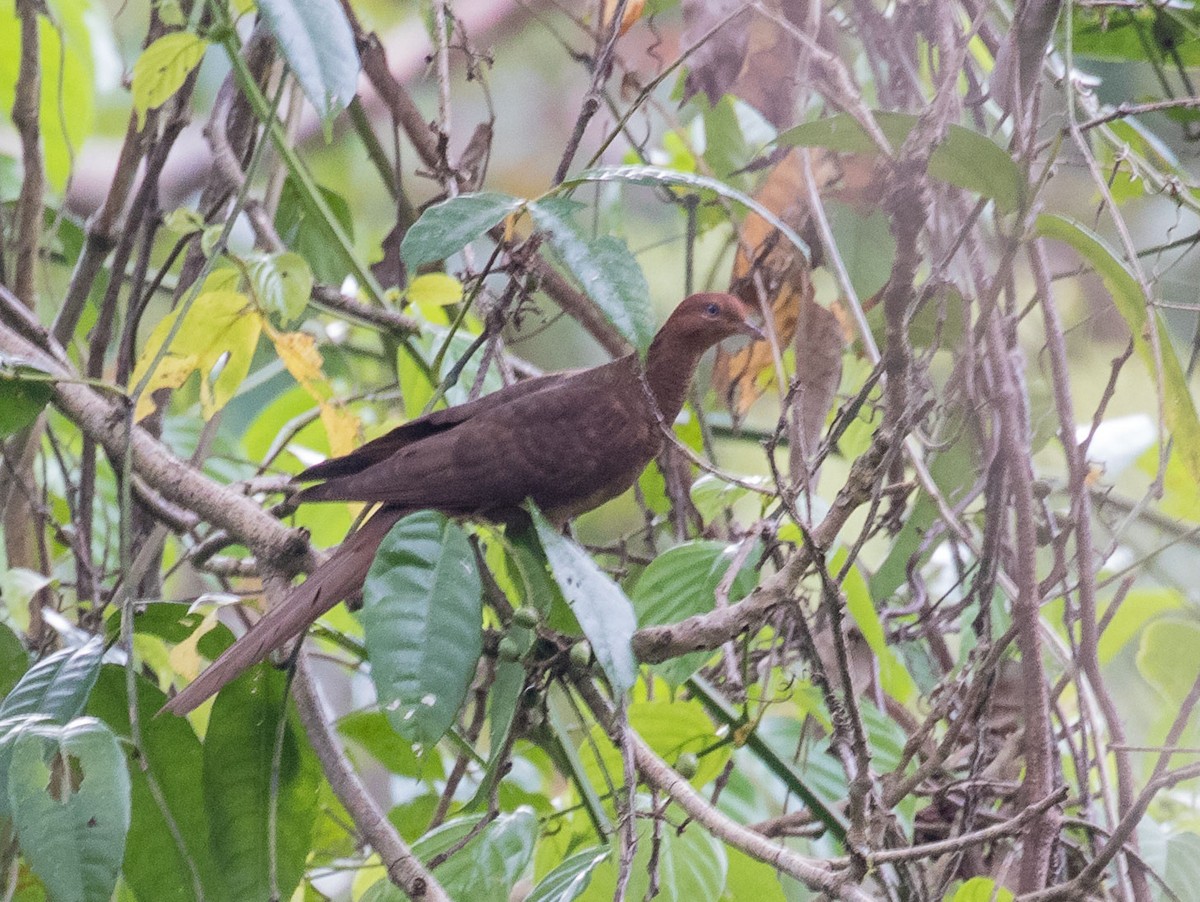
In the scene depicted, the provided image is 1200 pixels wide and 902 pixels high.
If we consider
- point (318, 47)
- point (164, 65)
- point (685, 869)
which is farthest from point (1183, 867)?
point (164, 65)

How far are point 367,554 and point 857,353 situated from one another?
2.81 feet

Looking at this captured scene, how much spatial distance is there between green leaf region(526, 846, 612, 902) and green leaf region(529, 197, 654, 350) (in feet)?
1.38

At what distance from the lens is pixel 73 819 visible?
2.75 ft

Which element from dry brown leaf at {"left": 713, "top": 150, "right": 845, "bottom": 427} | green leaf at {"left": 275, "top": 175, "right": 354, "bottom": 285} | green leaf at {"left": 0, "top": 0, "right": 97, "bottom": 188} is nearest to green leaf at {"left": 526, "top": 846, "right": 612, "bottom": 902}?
dry brown leaf at {"left": 713, "top": 150, "right": 845, "bottom": 427}

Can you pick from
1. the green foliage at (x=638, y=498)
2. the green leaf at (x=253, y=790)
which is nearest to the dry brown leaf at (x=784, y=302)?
the green foliage at (x=638, y=498)

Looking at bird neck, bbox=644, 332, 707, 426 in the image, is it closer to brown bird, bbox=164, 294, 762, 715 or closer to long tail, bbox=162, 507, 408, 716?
brown bird, bbox=164, 294, 762, 715

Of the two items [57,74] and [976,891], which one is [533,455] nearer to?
[976,891]

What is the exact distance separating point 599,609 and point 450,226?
13.7 inches

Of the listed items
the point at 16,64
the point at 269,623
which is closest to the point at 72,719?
the point at 269,623

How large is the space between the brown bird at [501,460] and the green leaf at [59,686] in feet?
0.44

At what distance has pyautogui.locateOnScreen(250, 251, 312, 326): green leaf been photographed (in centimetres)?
140

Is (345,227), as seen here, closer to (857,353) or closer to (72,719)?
(857,353)

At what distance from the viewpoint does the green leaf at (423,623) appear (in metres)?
0.90

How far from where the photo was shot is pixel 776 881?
3.91 ft
